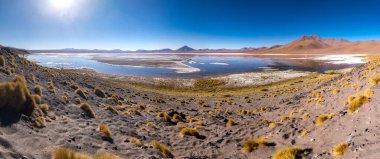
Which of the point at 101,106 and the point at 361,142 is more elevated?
the point at 361,142

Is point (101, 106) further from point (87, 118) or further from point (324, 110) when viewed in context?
point (324, 110)

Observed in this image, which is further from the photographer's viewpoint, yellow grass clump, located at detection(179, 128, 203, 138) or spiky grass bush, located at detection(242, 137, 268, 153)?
yellow grass clump, located at detection(179, 128, 203, 138)

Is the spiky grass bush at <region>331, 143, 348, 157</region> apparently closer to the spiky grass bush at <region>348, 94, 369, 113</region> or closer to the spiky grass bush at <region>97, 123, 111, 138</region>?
the spiky grass bush at <region>348, 94, 369, 113</region>

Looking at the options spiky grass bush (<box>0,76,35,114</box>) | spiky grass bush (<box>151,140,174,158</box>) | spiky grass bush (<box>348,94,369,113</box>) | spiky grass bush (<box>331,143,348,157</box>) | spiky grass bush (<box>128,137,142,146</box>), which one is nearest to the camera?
spiky grass bush (<box>331,143,348,157</box>)

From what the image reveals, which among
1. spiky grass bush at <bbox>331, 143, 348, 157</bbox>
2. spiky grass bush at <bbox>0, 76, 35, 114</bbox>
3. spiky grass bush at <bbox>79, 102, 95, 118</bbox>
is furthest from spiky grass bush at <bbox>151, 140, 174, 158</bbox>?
spiky grass bush at <bbox>331, 143, 348, 157</bbox>

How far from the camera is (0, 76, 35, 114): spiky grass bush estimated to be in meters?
10.2

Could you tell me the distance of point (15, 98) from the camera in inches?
426

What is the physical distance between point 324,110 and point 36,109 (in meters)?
15.7

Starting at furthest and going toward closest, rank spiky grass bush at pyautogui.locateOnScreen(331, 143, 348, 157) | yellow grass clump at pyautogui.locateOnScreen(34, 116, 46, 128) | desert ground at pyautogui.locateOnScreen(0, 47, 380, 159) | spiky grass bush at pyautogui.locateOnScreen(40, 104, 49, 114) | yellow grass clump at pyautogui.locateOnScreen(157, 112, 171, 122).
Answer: yellow grass clump at pyautogui.locateOnScreen(157, 112, 171, 122)
spiky grass bush at pyautogui.locateOnScreen(40, 104, 49, 114)
yellow grass clump at pyautogui.locateOnScreen(34, 116, 46, 128)
desert ground at pyautogui.locateOnScreen(0, 47, 380, 159)
spiky grass bush at pyautogui.locateOnScreen(331, 143, 348, 157)

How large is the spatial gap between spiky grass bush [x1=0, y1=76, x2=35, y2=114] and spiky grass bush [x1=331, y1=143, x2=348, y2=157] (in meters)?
11.9

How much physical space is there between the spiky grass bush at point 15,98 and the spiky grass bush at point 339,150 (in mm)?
11938

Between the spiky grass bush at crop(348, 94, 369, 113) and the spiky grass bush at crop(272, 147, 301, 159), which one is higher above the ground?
the spiky grass bush at crop(348, 94, 369, 113)

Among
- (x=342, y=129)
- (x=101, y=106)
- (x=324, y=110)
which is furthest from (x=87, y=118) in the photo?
(x=324, y=110)

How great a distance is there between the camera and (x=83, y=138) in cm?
1117
